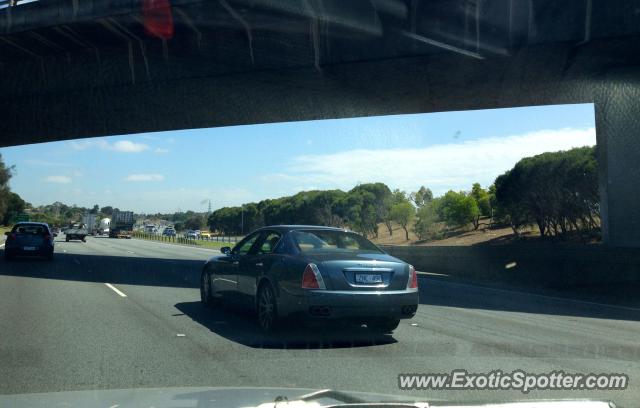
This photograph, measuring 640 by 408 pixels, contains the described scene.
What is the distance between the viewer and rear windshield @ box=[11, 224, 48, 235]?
2762cm

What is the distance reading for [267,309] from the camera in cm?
977

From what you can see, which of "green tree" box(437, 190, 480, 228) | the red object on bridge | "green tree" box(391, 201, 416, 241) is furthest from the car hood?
"green tree" box(437, 190, 480, 228)

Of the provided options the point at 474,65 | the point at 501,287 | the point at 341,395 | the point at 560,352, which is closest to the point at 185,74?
the point at 474,65

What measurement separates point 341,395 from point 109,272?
740 inches

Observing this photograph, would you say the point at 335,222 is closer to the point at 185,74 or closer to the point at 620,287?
the point at 185,74

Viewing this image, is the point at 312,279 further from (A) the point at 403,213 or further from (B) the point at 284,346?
(A) the point at 403,213

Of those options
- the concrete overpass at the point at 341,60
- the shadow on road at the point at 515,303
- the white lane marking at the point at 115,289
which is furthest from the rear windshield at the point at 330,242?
the concrete overpass at the point at 341,60

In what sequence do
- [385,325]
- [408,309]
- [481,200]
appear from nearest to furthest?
[408,309], [385,325], [481,200]

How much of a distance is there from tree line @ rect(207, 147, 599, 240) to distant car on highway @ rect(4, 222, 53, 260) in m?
17.3

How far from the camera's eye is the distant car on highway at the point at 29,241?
27.2 meters

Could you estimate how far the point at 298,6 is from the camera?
19281 mm

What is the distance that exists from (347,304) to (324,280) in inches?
17.0

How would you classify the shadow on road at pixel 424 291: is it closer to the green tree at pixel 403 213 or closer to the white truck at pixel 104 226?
the green tree at pixel 403 213

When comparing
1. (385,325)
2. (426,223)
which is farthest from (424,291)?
(426,223)
